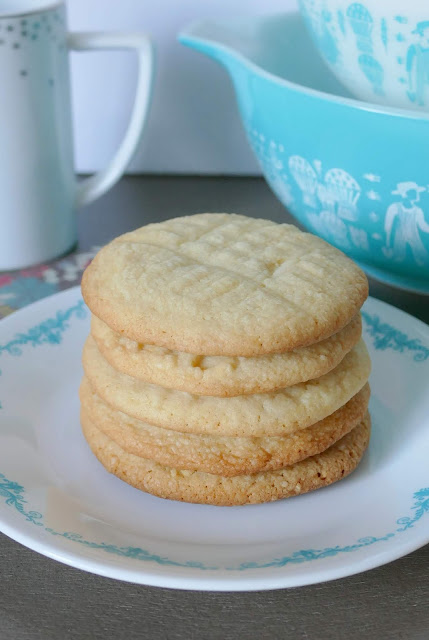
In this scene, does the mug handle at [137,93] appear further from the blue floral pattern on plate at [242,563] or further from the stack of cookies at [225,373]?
the blue floral pattern on plate at [242,563]

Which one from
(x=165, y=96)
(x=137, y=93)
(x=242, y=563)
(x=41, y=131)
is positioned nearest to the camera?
(x=242, y=563)

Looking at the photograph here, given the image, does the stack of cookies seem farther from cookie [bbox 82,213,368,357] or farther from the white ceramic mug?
the white ceramic mug

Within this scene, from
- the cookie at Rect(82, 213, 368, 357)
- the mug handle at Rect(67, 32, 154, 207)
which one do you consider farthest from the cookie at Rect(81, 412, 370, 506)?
the mug handle at Rect(67, 32, 154, 207)

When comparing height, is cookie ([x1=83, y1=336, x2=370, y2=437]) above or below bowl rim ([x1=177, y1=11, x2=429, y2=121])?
below

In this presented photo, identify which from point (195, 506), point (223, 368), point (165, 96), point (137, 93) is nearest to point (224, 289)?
point (223, 368)

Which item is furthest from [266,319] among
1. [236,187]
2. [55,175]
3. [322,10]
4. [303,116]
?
[236,187]

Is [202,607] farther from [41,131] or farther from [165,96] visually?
[165,96]
